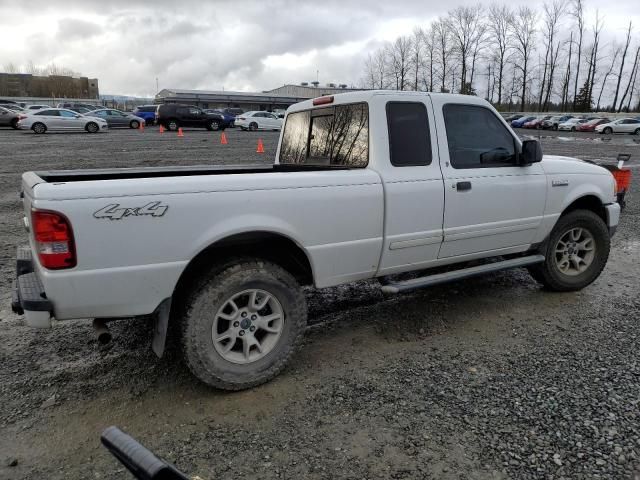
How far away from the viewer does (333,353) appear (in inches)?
149

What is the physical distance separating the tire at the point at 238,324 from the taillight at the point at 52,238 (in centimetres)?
77

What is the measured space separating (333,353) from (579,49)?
298 ft

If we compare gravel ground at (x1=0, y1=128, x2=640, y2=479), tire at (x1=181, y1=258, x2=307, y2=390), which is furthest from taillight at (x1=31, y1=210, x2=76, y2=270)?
gravel ground at (x1=0, y1=128, x2=640, y2=479)

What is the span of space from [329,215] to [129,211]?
132 centimetres

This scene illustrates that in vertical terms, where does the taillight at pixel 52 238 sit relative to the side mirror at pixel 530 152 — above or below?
below

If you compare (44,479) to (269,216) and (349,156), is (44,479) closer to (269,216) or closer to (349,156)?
(269,216)

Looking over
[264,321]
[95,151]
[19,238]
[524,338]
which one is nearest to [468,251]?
[524,338]

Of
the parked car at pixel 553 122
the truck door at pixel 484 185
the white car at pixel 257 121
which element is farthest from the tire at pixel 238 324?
the parked car at pixel 553 122

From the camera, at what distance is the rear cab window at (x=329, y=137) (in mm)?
3842

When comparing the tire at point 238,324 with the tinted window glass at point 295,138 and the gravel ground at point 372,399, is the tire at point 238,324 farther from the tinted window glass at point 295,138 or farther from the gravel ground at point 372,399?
the tinted window glass at point 295,138

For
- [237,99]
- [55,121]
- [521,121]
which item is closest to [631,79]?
[521,121]

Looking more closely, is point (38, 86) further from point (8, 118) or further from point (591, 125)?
point (591, 125)

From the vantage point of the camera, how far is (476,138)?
427cm

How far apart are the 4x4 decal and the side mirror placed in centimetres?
320
